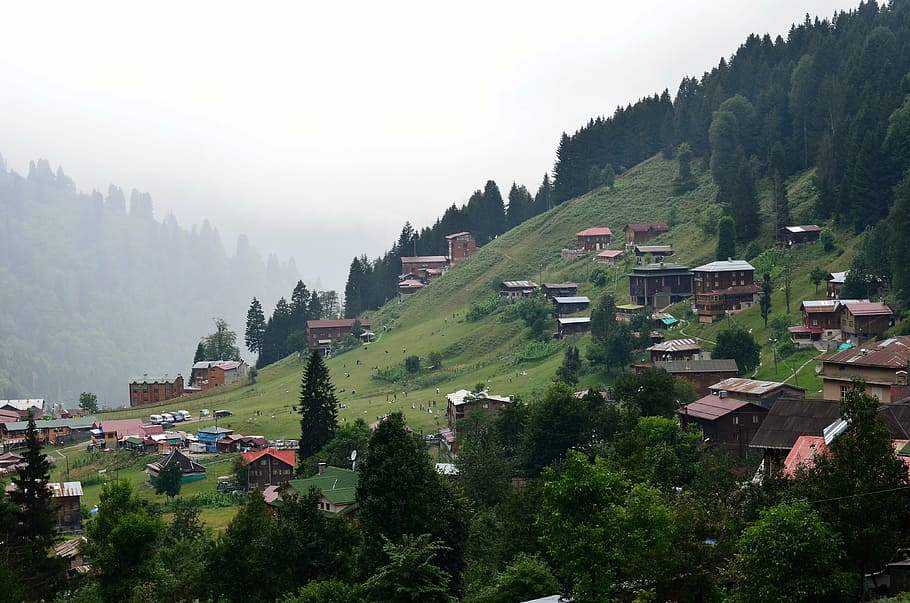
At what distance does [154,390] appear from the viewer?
126250mm

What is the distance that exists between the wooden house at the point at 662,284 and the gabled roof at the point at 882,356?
4304 cm

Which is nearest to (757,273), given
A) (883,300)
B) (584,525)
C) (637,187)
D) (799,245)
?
(799,245)

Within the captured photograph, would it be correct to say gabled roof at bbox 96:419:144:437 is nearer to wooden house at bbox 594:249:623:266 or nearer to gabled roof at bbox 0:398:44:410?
gabled roof at bbox 0:398:44:410

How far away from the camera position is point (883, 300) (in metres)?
72.7

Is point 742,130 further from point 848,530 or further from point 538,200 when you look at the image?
point 848,530

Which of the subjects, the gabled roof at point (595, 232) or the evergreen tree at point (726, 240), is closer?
the evergreen tree at point (726, 240)

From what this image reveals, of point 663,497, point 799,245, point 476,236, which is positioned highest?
point 476,236

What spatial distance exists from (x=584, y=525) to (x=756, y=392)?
105 ft

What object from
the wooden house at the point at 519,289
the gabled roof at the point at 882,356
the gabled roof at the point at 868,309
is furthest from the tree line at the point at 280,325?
the gabled roof at the point at 882,356

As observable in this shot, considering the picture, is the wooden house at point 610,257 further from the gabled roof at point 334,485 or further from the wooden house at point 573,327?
the gabled roof at point 334,485

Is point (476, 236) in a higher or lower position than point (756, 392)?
higher

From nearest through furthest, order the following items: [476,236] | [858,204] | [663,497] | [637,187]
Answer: [663,497], [858,204], [637,187], [476,236]

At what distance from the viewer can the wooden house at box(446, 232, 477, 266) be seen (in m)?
152

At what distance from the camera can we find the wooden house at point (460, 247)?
15175 cm
